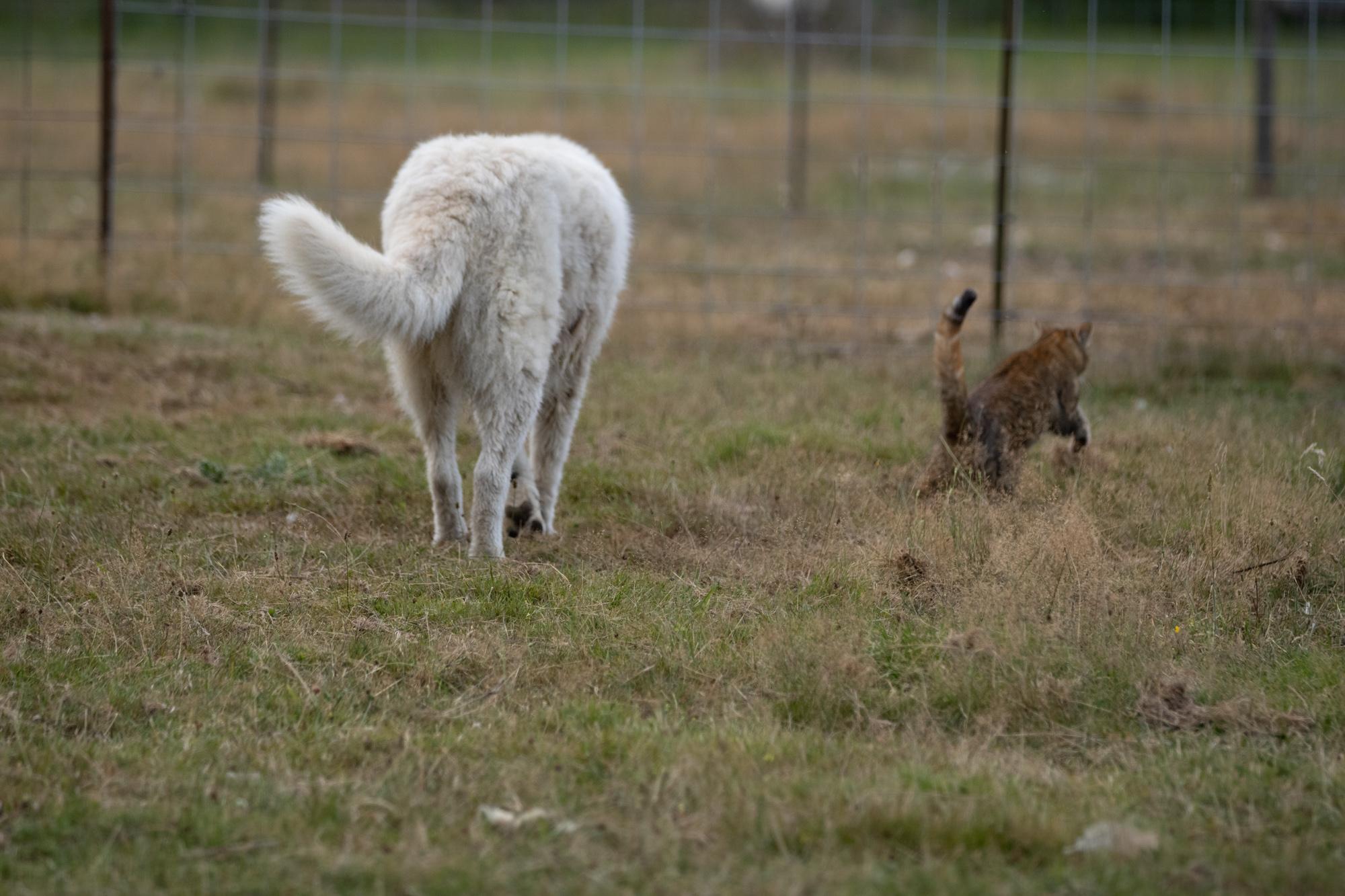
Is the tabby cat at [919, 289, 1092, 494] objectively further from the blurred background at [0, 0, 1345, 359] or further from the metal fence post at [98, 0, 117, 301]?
the metal fence post at [98, 0, 117, 301]

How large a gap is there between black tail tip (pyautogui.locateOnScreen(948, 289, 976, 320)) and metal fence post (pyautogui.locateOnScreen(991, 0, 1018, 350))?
13.1ft

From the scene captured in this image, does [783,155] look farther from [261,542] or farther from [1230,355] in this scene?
A: [261,542]

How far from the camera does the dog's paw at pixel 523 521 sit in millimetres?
5867

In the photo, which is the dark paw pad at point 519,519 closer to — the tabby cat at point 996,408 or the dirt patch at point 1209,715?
the tabby cat at point 996,408

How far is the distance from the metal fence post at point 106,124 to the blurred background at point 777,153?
1.0 inches

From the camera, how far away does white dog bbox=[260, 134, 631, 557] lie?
4703 mm

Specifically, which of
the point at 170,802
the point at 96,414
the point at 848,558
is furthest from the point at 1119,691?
the point at 96,414

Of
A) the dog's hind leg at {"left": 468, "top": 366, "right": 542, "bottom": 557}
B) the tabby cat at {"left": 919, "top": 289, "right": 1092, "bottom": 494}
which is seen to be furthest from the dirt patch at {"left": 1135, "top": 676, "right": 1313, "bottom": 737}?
the dog's hind leg at {"left": 468, "top": 366, "right": 542, "bottom": 557}

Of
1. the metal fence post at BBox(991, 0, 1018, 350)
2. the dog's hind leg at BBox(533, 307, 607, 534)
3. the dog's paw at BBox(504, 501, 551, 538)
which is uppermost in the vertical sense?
the metal fence post at BBox(991, 0, 1018, 350)

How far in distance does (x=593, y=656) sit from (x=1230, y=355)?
21.3 ft

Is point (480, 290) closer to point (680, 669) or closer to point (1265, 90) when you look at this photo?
point (680, 669)

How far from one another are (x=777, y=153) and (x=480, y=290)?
5.84m

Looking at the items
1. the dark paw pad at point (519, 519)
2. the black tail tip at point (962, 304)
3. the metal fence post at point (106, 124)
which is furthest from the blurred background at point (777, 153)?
the dark paw pad at point (519, 519)

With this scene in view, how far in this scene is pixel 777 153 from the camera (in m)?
10.6
